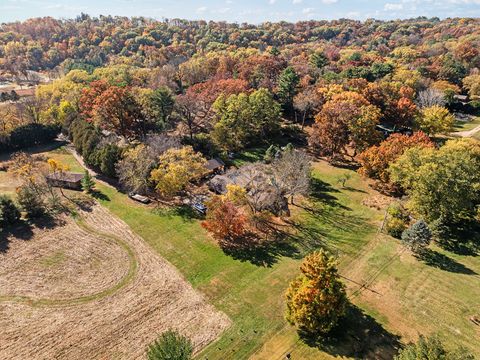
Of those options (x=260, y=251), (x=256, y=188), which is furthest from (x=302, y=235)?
(x=256, y=188)

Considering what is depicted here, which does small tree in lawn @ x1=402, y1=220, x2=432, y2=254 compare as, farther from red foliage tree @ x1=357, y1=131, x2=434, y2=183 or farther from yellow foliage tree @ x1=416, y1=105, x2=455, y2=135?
yellow foliage tree @ x1=416, y1=105, x2=455, y2=135

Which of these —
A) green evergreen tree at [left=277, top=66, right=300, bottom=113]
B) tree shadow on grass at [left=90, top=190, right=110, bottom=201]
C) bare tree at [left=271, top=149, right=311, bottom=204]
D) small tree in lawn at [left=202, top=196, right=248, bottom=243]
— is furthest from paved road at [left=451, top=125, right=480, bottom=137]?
tree shadow on grass at [left=90, top=190, right=110, bottom=201]

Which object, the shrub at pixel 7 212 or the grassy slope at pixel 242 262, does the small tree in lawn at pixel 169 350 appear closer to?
the grassy slope at pixel 242 262

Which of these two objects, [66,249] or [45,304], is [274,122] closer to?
[66,249]

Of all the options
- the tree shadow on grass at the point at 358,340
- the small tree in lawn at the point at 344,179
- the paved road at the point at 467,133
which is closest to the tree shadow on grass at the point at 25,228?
the tree shadow on grass at the point at 358,340

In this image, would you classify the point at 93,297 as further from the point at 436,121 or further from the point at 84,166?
the point at 436,121

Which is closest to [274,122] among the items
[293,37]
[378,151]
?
[378,151]
